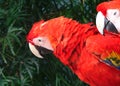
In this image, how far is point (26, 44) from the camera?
1615 mm

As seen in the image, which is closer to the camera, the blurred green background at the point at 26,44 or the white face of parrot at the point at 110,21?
the white face of parrot at the point at 110,21

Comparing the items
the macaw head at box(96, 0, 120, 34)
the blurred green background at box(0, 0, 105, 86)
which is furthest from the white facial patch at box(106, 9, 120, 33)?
the blurred green background at box(0, 0, 105, 86)

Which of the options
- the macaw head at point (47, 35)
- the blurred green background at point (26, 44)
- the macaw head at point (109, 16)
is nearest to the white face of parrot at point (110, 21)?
the macaw head at point (109, 16)

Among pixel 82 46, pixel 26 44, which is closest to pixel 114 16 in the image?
pixel 82 46

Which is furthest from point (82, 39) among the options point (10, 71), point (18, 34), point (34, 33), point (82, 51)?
point (10, 71)

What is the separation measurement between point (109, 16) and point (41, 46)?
24 centimetres

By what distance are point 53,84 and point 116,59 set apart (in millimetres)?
534

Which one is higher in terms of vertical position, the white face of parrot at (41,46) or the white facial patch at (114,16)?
the white facial patch at (114,16)

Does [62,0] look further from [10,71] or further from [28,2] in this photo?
[10,71]

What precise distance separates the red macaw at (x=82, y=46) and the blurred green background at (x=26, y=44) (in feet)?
1.07

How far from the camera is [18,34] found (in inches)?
61.3

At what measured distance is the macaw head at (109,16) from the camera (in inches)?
45.2

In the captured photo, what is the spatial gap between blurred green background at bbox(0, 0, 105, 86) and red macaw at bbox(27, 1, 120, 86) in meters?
0.33

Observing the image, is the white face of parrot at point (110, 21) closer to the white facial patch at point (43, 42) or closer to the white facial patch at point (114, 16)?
the white facial patch at point (114, 16)
